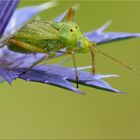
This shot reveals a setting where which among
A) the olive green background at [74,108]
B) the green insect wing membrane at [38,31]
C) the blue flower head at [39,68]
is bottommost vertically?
the olive green background at [74,108]

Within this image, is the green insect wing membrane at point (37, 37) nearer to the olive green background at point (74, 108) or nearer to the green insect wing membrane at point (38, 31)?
the green insect wing membrane at point (38, 31)

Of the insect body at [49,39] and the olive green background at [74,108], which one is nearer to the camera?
the insect body at [49,39]

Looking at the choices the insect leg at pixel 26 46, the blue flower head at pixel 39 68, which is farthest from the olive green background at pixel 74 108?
the insect leg at pixel 26 46

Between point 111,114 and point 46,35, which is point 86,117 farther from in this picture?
point 46,35

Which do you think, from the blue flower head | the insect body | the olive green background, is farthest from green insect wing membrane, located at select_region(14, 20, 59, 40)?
the olive green background

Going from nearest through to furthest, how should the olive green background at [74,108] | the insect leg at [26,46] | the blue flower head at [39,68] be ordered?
1. the blue flower head at [39,68]
2. the insect leg at [26,46]
3. the olive green background at [74,108]

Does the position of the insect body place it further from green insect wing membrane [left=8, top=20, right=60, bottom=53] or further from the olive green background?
the olive green background
